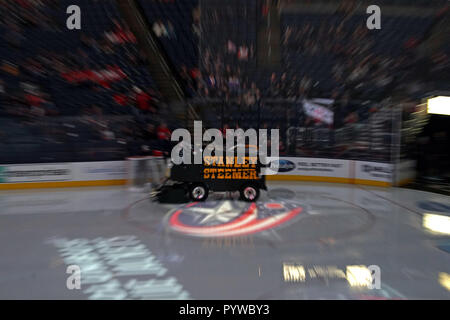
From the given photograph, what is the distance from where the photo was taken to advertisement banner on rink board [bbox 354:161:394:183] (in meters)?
8.08

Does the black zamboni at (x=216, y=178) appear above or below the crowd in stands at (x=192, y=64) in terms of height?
below

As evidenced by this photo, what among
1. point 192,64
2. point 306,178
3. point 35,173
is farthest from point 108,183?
point 192,64

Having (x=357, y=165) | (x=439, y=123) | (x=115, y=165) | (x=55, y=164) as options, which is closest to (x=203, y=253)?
(x=115, y=165)

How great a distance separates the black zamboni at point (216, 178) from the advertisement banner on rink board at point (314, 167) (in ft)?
10.00

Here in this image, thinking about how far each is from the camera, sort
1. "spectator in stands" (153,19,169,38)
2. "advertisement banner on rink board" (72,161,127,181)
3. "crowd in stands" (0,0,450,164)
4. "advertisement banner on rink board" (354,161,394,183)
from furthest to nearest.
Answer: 1. "spectator in stands" (153,19,169,38)
2. "crowd in stands" (0,0,450,164)
3. "advertisement banner on rink board" (354,161,394,183)
4. "advertisement banner on rink board" (72,161,127,181)

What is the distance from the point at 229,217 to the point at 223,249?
144cm

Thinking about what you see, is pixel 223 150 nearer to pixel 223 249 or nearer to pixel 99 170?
pixel 223 249

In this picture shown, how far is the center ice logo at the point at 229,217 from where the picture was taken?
14.4 ft

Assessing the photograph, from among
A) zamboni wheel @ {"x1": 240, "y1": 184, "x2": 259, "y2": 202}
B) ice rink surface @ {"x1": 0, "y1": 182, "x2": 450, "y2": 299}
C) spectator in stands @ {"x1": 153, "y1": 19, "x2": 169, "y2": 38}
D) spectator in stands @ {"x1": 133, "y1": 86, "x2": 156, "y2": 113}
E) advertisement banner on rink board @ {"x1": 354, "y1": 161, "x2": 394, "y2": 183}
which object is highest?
spectator in stands @ {"x1": 153, "y1": 19, "x2": 169, "y2": 38}

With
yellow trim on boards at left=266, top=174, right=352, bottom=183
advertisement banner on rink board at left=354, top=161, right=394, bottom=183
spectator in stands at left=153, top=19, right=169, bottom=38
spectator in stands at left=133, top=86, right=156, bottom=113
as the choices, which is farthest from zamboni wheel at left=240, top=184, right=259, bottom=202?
spectator in stands at left=153, top=19, right=169, bottom=38

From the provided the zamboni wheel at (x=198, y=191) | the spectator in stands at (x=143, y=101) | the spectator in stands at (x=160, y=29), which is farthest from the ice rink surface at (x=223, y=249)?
the spectator in stands at (x=160, y=29)

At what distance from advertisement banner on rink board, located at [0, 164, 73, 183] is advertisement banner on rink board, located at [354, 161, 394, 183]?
28.5ft

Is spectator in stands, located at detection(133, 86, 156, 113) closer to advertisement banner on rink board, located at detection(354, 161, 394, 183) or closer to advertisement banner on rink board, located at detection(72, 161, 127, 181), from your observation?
advertisement banner on rink board, located at detection(72, 161, 127, 181)

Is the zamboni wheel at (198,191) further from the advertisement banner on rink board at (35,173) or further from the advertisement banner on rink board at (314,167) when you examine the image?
the advertisement banner on rink board at (35,173)
